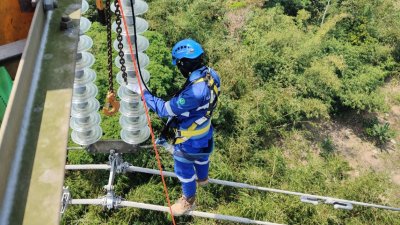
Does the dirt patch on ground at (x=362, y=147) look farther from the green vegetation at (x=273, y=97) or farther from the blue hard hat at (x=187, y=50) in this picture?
the blue hard hat at (x=187, y=50)

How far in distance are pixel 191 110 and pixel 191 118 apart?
19 centimetres

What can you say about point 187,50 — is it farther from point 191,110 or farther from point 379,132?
point 379,132

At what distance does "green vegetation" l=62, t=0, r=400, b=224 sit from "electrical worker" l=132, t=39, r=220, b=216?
318cm

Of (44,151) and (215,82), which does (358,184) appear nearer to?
(215,82)

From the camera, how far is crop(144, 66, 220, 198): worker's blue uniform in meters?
5.07

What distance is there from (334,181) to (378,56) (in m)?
5.27

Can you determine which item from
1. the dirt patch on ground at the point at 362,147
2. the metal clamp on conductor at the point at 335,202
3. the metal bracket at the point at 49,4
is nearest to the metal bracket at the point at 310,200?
the metal clamp on conductor at the point at 335,202

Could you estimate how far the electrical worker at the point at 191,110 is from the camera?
506 cm

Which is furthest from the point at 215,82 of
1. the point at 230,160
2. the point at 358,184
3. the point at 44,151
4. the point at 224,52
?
the point at 224,52

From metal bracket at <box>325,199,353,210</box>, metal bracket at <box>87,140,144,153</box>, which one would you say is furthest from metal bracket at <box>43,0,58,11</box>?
metal bracket at <box>325,199,353,210</box>

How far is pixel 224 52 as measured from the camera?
40.9ft

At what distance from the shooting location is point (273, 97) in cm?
1164

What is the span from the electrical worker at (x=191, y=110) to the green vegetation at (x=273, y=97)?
10.4 ft

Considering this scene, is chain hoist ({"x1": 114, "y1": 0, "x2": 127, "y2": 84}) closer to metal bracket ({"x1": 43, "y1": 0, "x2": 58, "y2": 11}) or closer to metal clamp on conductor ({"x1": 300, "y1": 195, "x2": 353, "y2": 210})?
metal bracket ({"x1": 43, "y1": 0, "x2": 58, "y2": 11})
